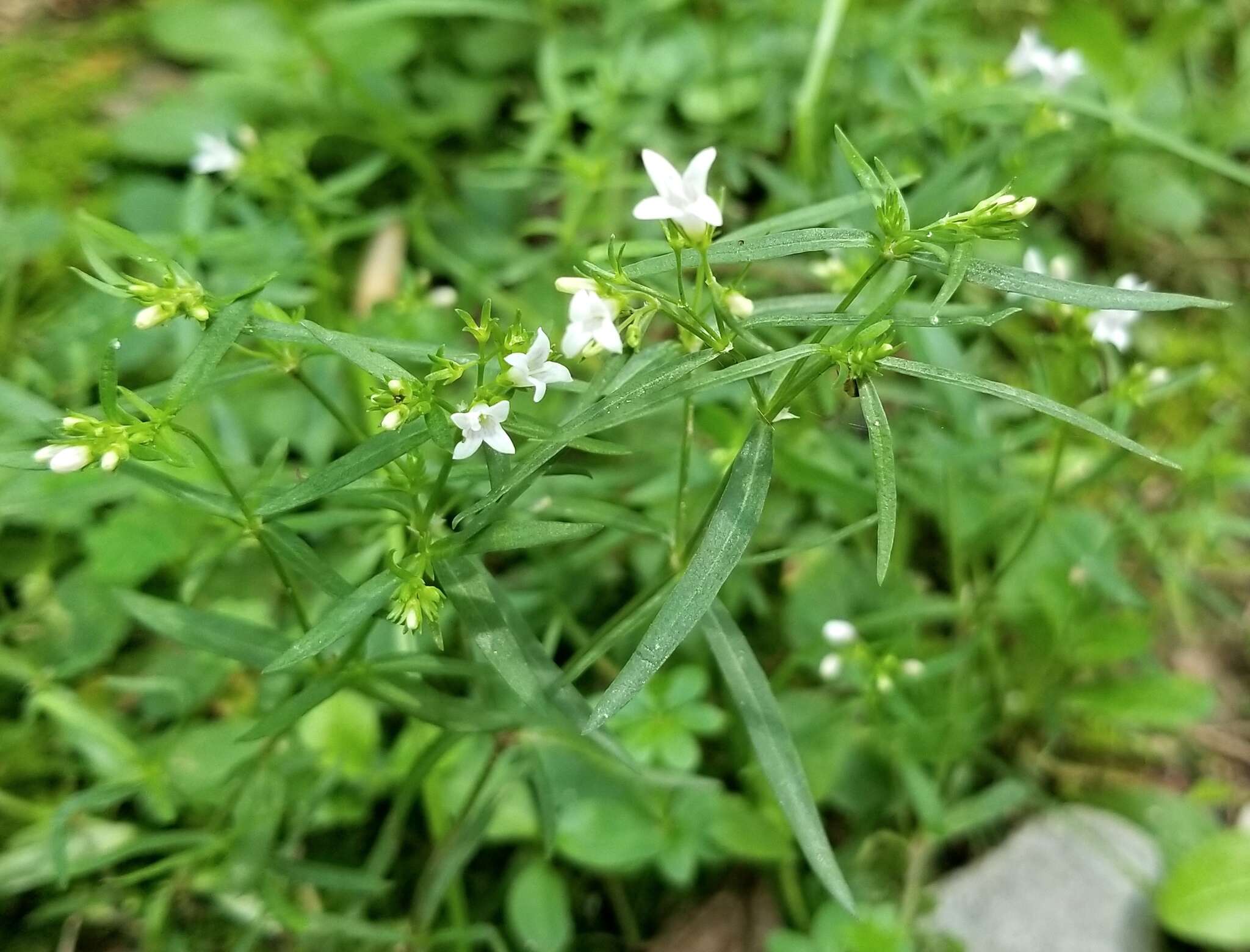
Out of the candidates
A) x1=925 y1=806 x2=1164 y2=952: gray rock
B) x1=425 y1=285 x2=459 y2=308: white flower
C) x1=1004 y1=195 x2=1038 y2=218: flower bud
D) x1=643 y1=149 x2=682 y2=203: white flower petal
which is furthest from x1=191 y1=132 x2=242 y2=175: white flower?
x1=925 y1=806 x2=1164 y2=952: gray rock

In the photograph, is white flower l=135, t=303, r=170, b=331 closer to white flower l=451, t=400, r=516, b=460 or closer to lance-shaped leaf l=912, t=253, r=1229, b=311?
white flower l=451, t=400, r=516, b=460

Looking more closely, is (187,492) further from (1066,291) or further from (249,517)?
(1066,291)

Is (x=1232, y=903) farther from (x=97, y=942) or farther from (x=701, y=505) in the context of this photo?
(x=97, y=942)

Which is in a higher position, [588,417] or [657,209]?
[657,209]

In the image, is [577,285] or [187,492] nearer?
[577,285]

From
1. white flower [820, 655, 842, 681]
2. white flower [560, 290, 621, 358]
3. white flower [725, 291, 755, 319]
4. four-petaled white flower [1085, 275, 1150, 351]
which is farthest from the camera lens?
white flower [820, 655, 842, 681]

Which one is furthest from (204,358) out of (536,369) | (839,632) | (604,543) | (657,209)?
(839,632)

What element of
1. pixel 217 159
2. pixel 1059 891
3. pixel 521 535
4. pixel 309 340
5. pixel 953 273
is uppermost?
pixel 953 273
